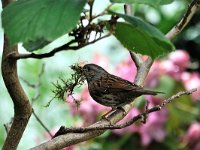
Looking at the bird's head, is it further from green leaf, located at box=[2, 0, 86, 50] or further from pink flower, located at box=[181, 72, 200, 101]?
pink flower, located at box=[181, 72, 200, 101]

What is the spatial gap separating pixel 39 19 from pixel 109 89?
0.62 m

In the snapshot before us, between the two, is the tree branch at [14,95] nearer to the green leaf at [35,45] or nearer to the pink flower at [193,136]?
the green leaf at [35,45]

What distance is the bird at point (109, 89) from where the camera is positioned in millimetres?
1083

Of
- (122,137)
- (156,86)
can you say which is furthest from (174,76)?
(122,137)

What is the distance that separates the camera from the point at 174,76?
1862 millimetres

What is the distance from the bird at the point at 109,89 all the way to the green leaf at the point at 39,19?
17.6 inches

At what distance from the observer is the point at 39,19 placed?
58cm

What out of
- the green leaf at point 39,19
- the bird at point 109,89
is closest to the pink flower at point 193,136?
the bird at point 109,89

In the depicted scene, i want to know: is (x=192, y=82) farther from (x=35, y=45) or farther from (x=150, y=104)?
(x=35, y=45)

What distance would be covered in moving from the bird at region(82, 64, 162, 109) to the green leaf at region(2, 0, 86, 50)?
17.6 inches

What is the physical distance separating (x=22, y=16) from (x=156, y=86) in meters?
1.23

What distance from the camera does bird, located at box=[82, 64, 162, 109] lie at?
3.55 ft

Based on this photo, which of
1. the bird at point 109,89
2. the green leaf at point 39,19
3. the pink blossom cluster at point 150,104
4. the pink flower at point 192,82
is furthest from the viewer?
the pink flower at point 192,82

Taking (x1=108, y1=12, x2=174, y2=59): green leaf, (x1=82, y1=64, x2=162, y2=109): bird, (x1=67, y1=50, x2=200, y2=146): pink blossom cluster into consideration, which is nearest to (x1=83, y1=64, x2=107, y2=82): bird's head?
(x1=82, y1=64, x2=162, y2=109): bird
